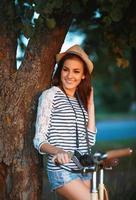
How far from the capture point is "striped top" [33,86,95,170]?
15.0 ft

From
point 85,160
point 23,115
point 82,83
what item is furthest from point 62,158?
point 23,115

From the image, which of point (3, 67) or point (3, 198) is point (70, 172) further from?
point (3, 67)

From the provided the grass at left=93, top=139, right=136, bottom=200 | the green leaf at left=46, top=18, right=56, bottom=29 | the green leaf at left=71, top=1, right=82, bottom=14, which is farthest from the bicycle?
the grass at left=93, top=139, right=136, bottom=200

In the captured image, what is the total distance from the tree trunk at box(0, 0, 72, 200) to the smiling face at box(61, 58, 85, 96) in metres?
0.53

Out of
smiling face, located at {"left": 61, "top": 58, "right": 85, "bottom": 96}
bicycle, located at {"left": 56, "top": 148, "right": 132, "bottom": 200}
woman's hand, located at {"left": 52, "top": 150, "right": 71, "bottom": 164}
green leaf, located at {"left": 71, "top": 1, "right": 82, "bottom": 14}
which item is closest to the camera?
bicycle, located at {"left": 56, "top": 148, "right": 132, "bottom": 200}

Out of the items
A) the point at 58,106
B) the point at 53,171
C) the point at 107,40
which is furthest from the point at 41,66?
the point at 107,40

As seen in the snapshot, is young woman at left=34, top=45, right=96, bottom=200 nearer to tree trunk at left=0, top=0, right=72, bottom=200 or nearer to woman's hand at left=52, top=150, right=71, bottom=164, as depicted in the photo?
woman's hand at left=52, top=150, right=71, bottom=164

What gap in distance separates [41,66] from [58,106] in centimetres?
84

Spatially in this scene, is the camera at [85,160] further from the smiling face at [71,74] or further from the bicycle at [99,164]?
the smiling face at [71,74]

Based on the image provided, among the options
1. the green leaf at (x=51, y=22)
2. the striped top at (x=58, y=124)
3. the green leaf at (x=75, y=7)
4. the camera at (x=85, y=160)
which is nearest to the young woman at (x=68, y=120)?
the striped top at (x=58, y=124)

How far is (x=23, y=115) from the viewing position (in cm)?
525

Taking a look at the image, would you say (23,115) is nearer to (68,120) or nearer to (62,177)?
(68,120)

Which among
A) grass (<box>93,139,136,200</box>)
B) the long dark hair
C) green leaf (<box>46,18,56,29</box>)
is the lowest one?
grass (<box>93,139,136,200</box>)

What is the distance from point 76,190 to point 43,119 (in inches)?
25.3
